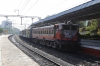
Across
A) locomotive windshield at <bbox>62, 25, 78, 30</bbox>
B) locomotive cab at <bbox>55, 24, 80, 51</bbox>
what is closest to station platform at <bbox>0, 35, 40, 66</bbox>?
locomotive cab at <bbox>55, 24, 80, 51</bbox>

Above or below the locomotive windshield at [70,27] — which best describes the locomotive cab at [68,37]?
below

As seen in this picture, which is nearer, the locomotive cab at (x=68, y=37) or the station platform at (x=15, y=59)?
the station platform at (x=15, y=59)

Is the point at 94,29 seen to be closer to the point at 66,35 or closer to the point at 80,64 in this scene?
the point at 66,35

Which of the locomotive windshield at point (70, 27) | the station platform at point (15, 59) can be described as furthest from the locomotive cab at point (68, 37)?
the station platform at point (15, 59)

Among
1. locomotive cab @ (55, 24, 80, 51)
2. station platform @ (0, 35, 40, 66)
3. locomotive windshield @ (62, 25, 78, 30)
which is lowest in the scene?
station platform @ (0, 35, 40, 66)

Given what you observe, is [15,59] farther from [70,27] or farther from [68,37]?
[70,27]

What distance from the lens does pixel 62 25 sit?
21078 mm

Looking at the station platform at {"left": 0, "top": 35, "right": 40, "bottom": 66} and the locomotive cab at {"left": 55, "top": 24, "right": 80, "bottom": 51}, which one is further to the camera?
the locomotive cab at {"left": 55, "top": 24, "right": 80, "bottom": 51}

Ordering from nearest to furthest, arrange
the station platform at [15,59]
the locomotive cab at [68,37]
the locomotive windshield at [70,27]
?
the station platform at [15,59], the locomotive cab at [68,37], the locomotive windshield at [70,27]

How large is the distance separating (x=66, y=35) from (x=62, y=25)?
1.11 m

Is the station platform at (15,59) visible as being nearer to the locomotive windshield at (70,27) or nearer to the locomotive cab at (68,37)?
the locomotive cab at (68,37)

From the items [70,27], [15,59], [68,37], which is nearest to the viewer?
[15,59]

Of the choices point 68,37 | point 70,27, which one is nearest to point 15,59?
point 68,37

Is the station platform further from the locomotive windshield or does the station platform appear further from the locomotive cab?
the locomotive windshield
